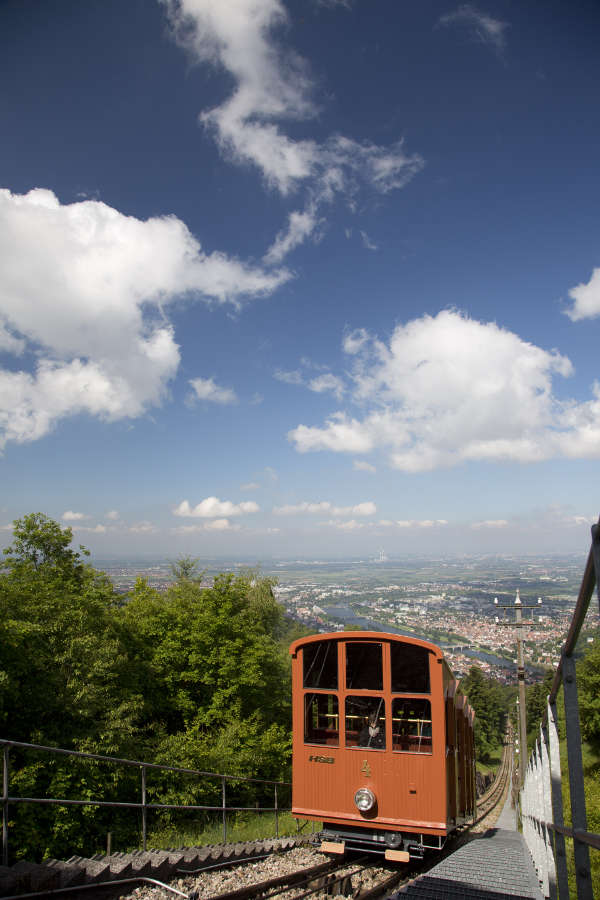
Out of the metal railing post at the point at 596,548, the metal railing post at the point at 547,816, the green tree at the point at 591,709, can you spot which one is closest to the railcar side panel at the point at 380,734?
the metal railing post at the point at 547,816

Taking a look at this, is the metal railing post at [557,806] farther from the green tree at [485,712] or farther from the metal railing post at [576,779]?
the green tree at [485,712]

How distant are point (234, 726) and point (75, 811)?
6.30 m

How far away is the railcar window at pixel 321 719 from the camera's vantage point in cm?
894

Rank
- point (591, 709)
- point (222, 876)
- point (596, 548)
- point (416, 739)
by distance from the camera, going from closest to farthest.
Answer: point (596, 548)
point (222, 876)
point (416, 739)
point (591, 709)

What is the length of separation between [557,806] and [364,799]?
484 centimetres

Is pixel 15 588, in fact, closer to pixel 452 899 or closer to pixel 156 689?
pixel 156 689

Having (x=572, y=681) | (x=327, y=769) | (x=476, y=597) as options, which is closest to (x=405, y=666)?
(x=327, y=769)

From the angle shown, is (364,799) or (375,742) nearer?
(364,799)

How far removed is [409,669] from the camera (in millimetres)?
8578

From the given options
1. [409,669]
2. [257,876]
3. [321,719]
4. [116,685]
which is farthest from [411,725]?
[116,685]

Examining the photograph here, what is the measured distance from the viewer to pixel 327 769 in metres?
8.77

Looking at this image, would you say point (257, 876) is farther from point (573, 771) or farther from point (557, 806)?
point (573, 771)

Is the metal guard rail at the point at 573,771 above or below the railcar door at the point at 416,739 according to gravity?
above

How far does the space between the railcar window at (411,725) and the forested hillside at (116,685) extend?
24.9 ft
